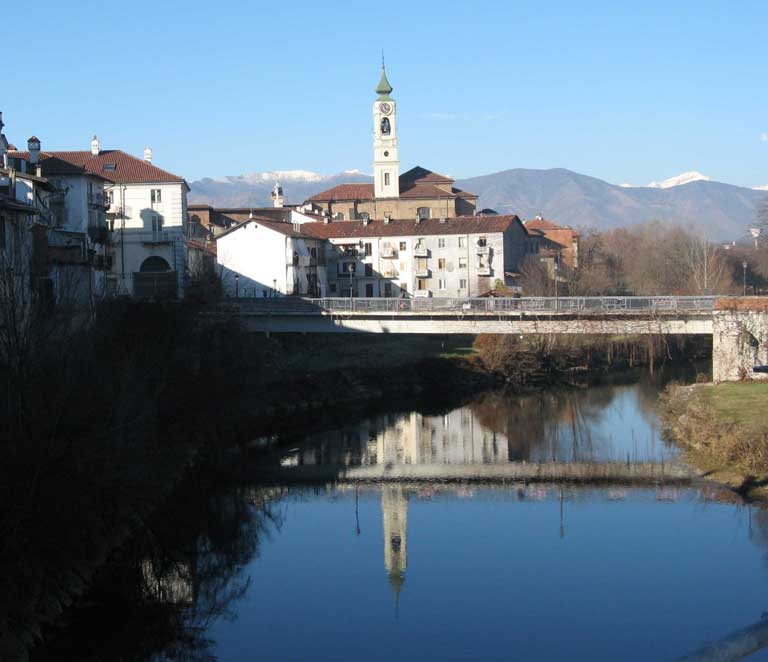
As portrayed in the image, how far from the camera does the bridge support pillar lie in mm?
47438

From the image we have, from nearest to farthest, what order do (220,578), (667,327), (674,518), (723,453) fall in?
(220,578) → (674,518) → (723,453) → (667,327)

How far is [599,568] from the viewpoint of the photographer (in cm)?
2584

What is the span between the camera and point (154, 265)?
6084 centimetres

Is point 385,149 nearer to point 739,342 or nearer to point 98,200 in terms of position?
point 98,200

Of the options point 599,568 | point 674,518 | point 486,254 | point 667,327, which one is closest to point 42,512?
point 599,568

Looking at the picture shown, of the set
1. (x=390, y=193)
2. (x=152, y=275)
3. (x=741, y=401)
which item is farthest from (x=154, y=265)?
(x=390, y=193)

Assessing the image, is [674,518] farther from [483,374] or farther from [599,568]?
[483,374]

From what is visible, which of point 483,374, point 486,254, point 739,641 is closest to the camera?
point 739,641

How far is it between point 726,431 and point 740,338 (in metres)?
13.7

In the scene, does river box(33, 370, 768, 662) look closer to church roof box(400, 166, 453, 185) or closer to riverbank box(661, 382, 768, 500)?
riverbank box(661, 382, 768, 500)

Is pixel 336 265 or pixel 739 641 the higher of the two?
pixel 336 265

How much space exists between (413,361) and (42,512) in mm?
44443

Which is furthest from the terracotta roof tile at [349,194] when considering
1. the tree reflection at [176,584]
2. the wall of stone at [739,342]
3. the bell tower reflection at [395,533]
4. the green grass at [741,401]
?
the tree reflection at [176,584]

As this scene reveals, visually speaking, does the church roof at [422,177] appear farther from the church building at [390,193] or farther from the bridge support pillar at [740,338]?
the bridge support pillar at [740,338]
